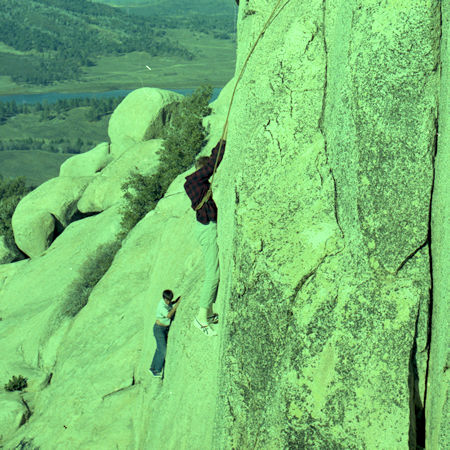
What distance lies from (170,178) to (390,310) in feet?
42.6

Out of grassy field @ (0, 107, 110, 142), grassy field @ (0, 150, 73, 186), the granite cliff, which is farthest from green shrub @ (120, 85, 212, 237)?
grassy field @ (0, 107, 110, 142)

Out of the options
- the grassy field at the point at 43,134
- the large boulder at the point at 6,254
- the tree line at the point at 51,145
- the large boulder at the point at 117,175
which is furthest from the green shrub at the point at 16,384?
the tree line at the point at 51,145

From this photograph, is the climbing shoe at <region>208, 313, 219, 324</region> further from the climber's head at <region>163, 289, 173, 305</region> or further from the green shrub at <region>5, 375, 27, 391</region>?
the green shrub at <region>5, 375, 27, 391</region>

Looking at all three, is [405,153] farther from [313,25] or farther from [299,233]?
[313,25]

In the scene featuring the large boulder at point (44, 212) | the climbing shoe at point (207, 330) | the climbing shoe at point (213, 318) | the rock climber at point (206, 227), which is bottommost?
the large boulder at point (44, 212)

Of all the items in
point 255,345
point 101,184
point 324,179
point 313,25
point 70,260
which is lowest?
point 70,260

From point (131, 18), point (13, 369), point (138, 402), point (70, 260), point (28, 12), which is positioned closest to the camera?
point (138, 402)

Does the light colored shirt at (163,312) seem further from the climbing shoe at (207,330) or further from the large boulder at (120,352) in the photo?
the climbing shoe at (207,330)

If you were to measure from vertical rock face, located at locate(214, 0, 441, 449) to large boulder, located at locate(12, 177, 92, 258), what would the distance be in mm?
15771

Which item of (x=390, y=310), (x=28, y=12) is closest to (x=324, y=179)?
(x=390, y=310)

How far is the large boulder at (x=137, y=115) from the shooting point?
23427 millimetres

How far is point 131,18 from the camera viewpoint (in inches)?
7185

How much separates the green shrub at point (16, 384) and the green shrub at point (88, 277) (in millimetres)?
1791

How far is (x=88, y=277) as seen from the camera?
15359 mm
